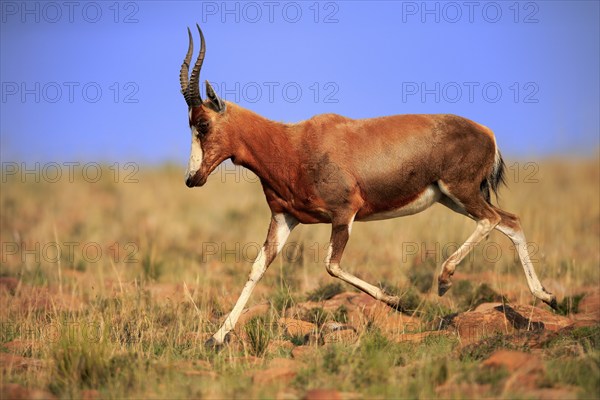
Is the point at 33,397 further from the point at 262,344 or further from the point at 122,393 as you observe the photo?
the point at 262,344

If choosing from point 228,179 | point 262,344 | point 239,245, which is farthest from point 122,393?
point 228,179

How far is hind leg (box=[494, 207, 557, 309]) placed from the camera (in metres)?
9.47

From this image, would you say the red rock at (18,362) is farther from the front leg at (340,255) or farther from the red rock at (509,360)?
the red rock at (509,360)

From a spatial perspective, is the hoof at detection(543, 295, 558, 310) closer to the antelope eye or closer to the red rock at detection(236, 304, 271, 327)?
the red rock at detection(236, 304, 271, 327)

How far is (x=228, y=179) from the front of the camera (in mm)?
24125

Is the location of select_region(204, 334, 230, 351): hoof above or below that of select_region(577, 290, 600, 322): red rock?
above

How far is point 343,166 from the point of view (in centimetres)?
911

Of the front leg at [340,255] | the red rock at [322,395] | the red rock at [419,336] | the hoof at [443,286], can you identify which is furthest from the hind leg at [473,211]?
the red rock at [322,395]

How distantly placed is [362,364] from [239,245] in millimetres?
10212

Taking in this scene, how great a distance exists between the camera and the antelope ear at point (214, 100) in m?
8.85

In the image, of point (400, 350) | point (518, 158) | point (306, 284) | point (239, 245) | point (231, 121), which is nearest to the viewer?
point (400, 350)

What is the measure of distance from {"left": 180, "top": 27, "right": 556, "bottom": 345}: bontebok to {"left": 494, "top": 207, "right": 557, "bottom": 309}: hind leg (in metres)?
0.01
